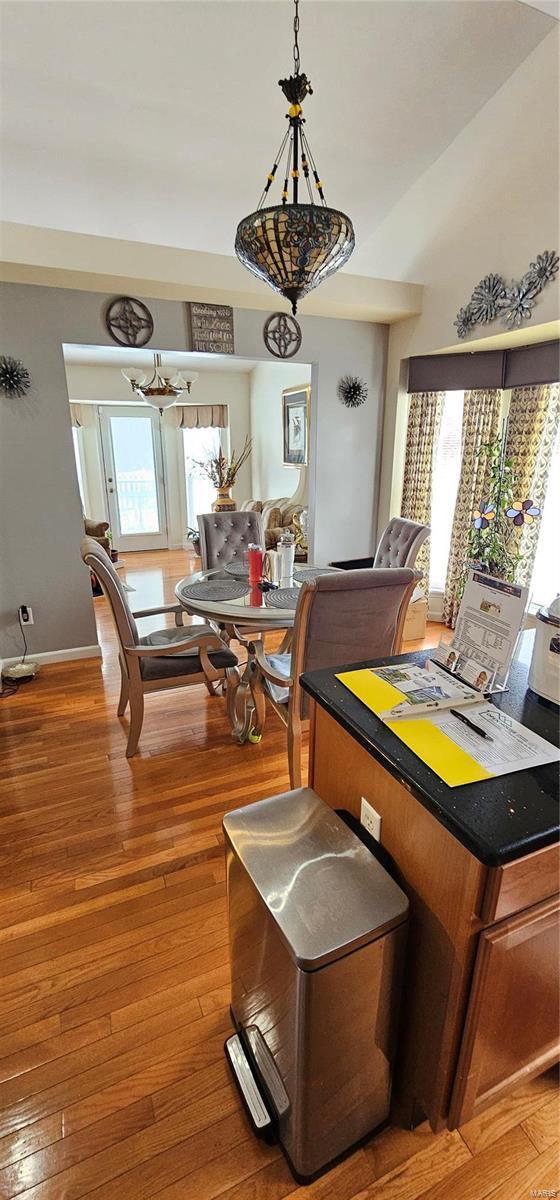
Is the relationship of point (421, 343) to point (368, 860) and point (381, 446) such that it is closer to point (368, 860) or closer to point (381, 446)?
point (381, 446)

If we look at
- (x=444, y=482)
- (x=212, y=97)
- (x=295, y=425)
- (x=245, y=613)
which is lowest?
(x=245, y=613)

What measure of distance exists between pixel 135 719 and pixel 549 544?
3226mm

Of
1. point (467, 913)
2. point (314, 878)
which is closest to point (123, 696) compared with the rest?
point (314, 878)

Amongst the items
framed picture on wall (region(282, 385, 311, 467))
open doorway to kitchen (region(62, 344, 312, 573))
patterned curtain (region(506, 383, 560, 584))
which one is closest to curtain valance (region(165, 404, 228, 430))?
open doorway to kitchen (region(62, 344, 312, 573))

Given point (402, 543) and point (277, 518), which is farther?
point (277, 518)

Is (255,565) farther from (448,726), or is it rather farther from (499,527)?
(499,527)

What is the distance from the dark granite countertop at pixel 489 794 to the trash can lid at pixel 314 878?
20 centimetres

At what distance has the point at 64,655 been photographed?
374cm

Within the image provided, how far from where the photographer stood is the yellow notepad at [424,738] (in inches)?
36.6

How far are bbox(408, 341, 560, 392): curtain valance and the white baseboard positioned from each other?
3280 millimetres

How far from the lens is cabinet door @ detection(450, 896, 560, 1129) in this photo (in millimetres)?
907

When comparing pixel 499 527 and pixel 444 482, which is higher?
pixel 444 482

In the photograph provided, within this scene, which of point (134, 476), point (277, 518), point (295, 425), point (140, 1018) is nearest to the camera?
point (140, 1018)

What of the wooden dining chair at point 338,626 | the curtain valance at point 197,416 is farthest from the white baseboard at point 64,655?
the curtain valance at point 197,416
